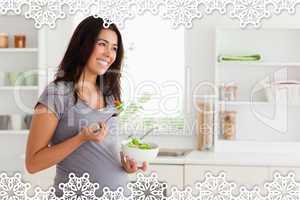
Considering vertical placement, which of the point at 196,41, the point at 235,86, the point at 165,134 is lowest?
the point at 165,134

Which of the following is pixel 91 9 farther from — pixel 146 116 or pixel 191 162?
pixel 191 162

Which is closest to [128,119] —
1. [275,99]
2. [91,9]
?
[91,9]

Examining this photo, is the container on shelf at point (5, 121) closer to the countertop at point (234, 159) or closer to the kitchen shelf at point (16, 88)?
the kitchen shelf at point (16, 88)

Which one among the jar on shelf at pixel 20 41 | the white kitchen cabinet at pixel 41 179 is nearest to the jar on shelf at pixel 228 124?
the white kitchen cabinet at pixel 41 179

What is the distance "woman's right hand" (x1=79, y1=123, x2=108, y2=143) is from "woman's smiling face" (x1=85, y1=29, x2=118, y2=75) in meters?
0.12

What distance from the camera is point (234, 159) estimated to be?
1167 millimetres

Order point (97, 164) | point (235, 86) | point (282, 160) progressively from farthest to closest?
point (235, 86) < point (282, 160) < point (97, 164)

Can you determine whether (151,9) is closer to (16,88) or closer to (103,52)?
(103,52)

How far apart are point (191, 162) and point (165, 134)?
0.13 m

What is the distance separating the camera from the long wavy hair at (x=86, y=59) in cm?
102

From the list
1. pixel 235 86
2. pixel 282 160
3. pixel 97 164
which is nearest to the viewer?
pixel 97 164

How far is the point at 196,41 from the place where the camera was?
1.19 metres

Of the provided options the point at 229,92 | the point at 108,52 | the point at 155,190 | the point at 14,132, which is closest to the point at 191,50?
the point at 229,92

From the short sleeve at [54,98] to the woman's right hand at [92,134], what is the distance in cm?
6
